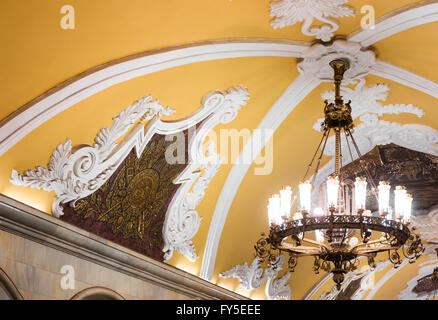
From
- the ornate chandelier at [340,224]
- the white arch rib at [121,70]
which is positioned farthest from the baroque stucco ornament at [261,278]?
the white arch rib at [121,70]

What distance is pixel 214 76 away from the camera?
22.9 ft

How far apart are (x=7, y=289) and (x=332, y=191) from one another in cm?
315

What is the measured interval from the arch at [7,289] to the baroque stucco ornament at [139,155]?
854 mm

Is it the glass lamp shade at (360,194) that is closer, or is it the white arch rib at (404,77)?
the glass lamp shade at (360,194)

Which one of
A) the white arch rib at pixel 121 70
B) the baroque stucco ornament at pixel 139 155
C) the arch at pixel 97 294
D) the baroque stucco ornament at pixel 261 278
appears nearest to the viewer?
the white arch rib at pixel 121 70

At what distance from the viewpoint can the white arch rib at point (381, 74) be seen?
6125 mm

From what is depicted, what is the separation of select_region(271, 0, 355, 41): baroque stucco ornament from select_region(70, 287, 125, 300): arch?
342 cm

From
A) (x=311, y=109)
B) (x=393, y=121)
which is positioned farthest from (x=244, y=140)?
(x=393, y=121)

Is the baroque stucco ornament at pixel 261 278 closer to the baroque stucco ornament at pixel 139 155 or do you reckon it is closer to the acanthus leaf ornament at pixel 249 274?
the acanthus leaf ornament at pixel 249 274

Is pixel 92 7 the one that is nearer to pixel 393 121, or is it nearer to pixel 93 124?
pixel 93 124

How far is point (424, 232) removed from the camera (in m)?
12.5

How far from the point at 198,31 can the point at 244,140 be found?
236 centimetres

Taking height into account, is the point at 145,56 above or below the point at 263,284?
above

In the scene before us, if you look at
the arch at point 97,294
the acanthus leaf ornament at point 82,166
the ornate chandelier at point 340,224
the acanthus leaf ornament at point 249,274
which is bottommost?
the arch at point 97,294
